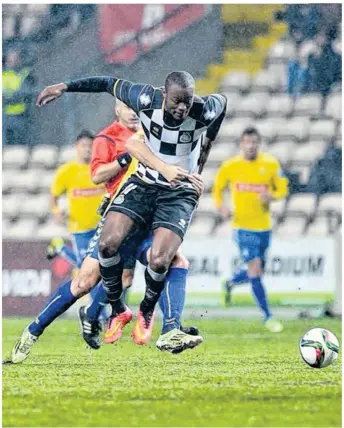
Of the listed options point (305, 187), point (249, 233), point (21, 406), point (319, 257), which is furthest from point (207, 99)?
point (305, 187)

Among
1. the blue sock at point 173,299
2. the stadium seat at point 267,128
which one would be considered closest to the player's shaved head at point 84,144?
the blue sock at point 173,299

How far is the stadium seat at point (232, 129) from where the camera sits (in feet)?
48.2

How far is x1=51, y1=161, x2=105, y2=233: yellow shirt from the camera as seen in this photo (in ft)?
35.8

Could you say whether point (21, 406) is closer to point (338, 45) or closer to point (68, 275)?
point (68, 275)

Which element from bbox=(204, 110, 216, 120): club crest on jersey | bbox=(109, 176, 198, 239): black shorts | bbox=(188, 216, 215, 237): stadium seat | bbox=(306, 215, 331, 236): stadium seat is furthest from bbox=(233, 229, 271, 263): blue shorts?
bbox=(204, 110, 216, 120): club crest on jersey

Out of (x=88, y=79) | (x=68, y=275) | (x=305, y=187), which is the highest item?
(x=88, y=79)

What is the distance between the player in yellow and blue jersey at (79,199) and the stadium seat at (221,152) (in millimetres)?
3477

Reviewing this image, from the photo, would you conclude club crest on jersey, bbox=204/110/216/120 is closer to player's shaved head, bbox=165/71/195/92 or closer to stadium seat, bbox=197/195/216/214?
player's shaved head, bbox=165/71/195/92

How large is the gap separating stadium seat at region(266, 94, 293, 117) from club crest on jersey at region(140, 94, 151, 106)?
786 centimetres

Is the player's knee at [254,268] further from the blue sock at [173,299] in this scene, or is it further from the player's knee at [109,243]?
the player's knee at [109,243]

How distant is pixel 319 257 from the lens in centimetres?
1205

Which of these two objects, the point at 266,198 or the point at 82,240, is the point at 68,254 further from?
the point at 266,198

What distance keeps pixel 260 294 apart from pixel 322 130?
428 centimetres

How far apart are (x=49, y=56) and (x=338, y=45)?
367 cm
